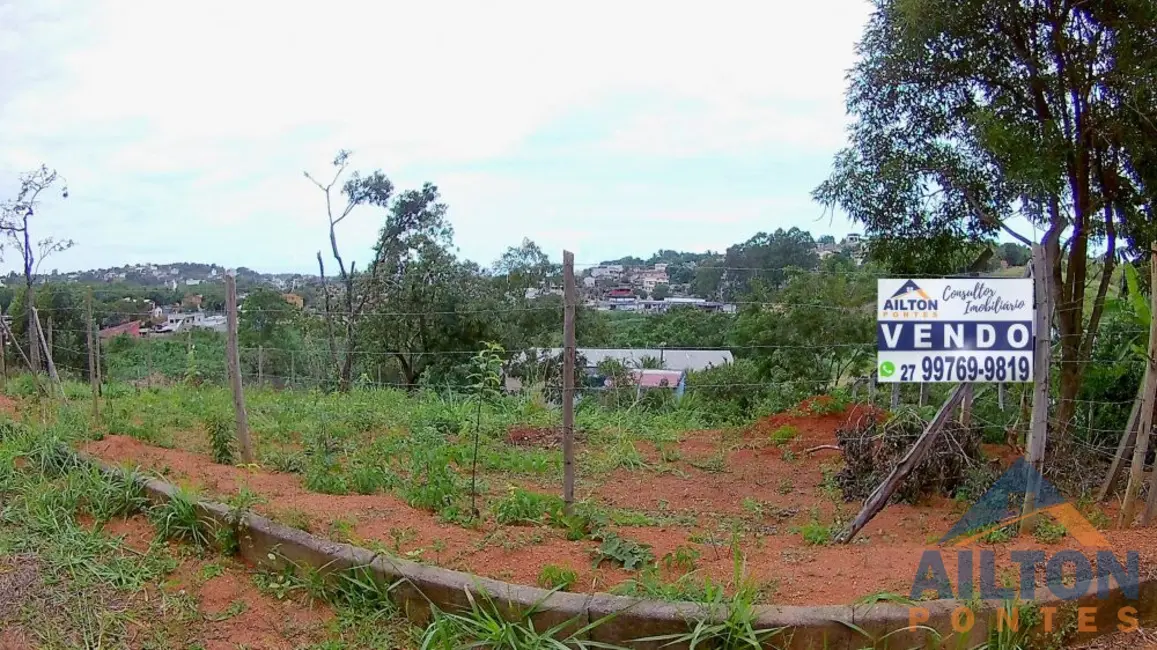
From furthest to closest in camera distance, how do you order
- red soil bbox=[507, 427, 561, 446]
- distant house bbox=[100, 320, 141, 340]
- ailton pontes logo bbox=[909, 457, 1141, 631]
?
distant house bbox=[100, 320, 141, 340], red soil bbox=[507, 427, 561, 446], ailton pontes logo bbox=[909, 457, 1141, 631]

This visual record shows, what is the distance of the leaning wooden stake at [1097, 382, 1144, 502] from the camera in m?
4.15

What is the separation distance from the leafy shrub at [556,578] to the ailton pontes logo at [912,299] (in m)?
1.96

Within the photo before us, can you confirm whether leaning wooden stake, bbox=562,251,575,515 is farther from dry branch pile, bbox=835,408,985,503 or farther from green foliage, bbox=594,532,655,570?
dry branch pile, bbox=835,408,985,503

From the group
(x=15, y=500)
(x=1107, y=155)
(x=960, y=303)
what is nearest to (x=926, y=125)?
(x=1107, y=155)

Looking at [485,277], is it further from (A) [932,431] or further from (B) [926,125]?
(A) [932,431]

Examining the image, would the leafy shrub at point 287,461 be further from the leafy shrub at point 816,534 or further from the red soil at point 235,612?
the leafy shrub at point 816,534

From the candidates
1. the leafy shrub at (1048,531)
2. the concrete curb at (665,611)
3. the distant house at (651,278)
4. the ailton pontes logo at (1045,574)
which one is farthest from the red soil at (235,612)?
the distant house at (651,278)

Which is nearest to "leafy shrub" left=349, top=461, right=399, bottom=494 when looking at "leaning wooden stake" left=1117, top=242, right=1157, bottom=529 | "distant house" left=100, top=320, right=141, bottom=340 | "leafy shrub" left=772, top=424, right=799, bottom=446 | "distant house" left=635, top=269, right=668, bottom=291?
"distant house" left=635, top=269, right=668, bottom=291

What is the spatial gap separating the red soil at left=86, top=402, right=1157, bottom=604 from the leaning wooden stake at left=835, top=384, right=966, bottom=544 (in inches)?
3.7

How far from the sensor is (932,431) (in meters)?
3.83

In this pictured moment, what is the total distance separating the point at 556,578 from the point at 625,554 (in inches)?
16.7

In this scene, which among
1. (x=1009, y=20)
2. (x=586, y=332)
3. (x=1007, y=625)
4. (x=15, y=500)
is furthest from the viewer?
(x=586, y=332)

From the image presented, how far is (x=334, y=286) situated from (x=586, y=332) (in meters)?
6.99

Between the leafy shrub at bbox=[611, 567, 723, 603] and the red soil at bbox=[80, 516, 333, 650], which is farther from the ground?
the leafy shrub at bbox=[611, 567, 723, 603]
